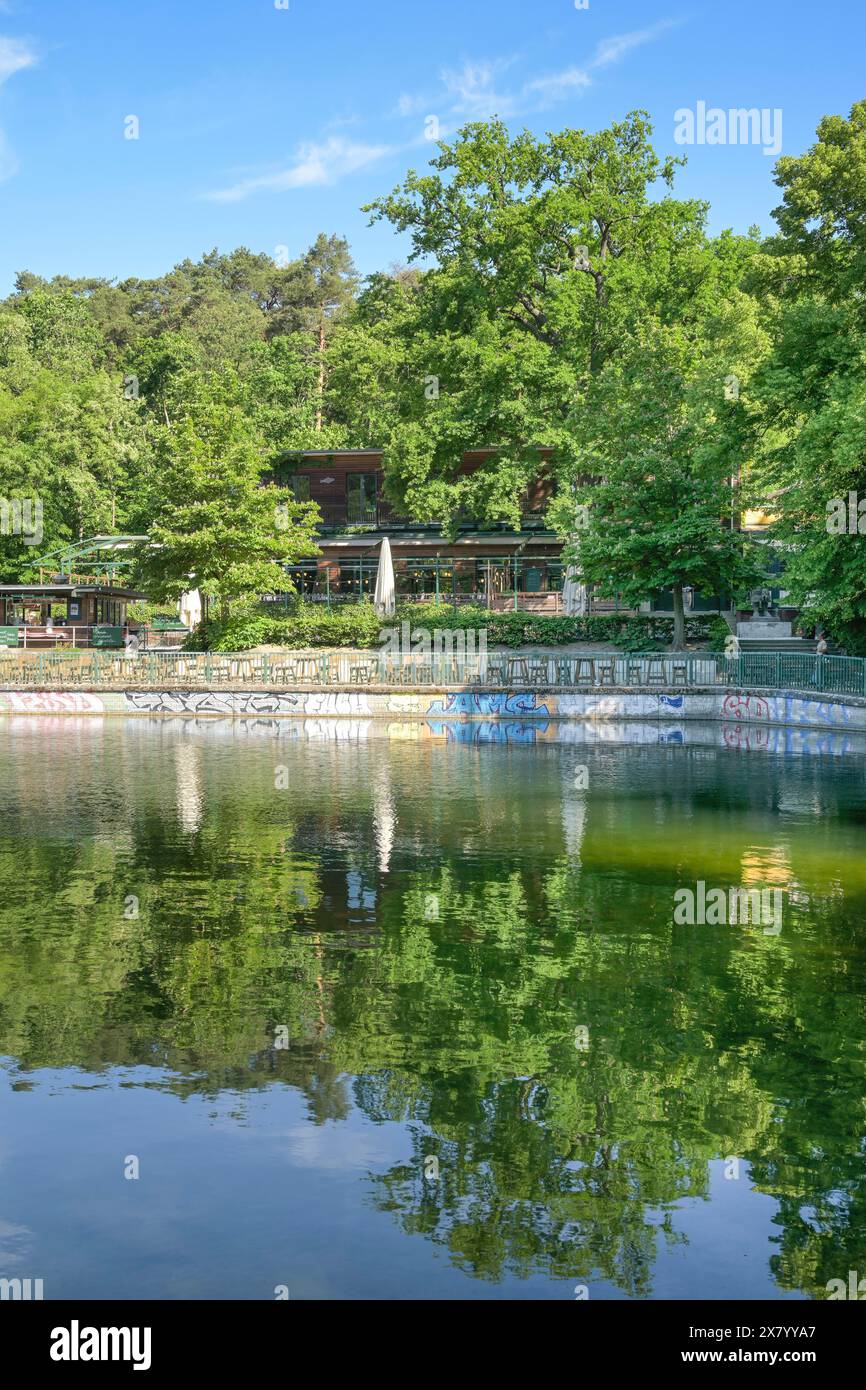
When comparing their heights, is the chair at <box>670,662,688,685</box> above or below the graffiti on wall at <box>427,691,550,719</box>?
above

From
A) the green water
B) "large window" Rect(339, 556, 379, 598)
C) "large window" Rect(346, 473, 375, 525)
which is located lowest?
the green water

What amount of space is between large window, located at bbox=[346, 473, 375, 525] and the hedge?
1313 cm

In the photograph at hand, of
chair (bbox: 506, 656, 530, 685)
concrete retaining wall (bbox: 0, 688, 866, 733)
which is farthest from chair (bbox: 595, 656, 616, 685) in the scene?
chair (bbox: 506, 656, 530, 685)

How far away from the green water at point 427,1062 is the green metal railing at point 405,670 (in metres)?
18.6

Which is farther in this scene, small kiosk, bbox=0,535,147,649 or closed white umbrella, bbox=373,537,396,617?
small kiosk, bbox=0,535,147,649

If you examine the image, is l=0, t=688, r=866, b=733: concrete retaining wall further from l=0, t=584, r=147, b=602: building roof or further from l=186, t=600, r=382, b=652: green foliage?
l=0, t=584, r=147, b=602: building roof

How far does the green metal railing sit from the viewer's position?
3947 cm

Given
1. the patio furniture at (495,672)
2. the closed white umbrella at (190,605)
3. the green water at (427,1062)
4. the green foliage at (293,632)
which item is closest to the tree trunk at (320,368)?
the closed white umbrella at (190,605)

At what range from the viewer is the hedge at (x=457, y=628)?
4831cm

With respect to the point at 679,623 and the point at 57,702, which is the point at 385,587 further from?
the point at 57,702

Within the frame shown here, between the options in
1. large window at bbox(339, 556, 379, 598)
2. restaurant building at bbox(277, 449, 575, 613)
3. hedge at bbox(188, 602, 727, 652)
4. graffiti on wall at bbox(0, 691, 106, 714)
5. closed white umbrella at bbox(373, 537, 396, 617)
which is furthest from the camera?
large window at bbox(339, 556, 379, 598)

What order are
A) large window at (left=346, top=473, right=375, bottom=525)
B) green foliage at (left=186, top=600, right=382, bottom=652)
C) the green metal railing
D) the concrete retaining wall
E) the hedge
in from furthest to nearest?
large window at (left=346, top=473, right=375, bottom=525), green foliage at (left=186, top=600, right=382, bottom=652), the hedge, the green metal railing, the concrete retaining wall

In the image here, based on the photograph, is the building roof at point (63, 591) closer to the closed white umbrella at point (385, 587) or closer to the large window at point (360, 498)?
the closed white umbrella at point (385, 587)

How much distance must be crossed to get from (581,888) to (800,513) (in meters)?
24.7
